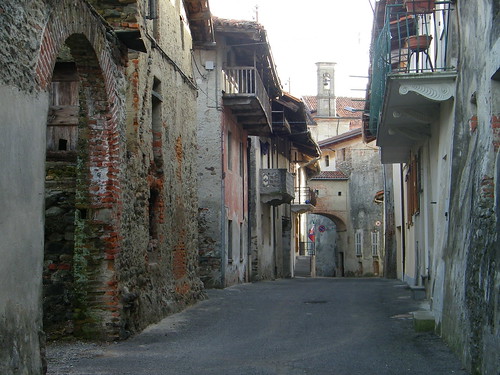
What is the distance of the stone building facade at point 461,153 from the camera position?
7168 mm

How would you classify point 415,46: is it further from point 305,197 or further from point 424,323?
point 305,197

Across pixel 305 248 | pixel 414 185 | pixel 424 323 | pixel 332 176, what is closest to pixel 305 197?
pixel 332 176

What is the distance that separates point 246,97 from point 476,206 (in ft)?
46.2

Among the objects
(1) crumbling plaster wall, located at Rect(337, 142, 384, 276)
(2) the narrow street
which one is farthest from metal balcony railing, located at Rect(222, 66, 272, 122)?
(1) crumbling plaster wall, located at Rect(337, 142, 384, 276)

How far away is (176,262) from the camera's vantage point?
47.4ft

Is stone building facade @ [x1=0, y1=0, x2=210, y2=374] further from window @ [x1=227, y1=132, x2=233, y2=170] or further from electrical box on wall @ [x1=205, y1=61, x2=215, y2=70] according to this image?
window @ [x1=227, y1=132, x2=233, y2=170]

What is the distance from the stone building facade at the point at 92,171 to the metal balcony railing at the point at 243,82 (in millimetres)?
5857

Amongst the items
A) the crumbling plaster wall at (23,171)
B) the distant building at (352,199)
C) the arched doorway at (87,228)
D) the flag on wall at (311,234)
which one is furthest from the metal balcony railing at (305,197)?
the crumbling plaster wall at (23,171)

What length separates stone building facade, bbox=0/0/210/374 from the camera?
263 inches

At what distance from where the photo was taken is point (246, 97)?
2145cm

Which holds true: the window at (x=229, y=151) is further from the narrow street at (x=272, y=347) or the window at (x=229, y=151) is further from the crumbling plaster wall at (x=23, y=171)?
the crumbling plaster wall at (x=23, y=171)

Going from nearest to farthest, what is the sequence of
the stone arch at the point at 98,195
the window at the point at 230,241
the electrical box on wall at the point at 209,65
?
the stone arch at the point at 98,195, the electrical box on wall at the point at 209,65, the window at the point at 230,241

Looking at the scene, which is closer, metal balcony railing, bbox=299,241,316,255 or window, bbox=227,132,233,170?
window, bbox=227,132,233,170

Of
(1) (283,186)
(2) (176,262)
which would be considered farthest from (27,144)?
(1) (283,186)
